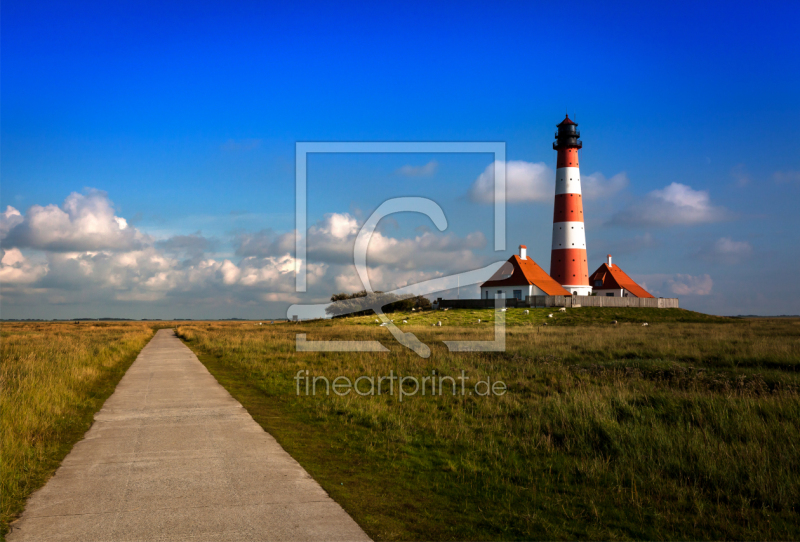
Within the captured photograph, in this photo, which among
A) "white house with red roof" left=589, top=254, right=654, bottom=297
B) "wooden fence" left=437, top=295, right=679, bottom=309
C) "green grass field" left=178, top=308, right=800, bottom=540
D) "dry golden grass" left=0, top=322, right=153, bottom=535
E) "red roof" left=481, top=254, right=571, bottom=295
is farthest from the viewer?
"white house with red roof" left=589, top=254, right=654, bottom=297

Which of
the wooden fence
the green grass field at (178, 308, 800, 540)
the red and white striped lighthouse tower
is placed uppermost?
the red and white striped lighthouse tower

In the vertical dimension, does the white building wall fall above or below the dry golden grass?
above

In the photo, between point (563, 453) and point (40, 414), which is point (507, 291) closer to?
point (563, 453)

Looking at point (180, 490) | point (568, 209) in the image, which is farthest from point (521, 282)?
point (180, 490)

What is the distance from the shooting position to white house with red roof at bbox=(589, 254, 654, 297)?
69875 mm

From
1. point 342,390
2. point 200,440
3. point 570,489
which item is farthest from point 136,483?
point 342,390

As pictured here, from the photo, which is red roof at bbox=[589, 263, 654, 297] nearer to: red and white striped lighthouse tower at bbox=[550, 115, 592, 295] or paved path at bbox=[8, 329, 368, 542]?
red and white striped lighthouse tower at bbox=[550, 115, 592, 295]

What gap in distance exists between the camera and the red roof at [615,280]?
7038cm

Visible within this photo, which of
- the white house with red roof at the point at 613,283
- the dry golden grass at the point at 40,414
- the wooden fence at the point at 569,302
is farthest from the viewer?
the white house with red roof at the point at 613,283

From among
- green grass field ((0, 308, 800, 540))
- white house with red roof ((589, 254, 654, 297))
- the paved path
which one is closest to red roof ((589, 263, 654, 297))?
white house with red roof ((589, 254, 654, 297))

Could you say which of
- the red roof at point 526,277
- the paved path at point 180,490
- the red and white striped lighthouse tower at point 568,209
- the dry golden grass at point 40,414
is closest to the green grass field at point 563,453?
the paved path at point 180,490

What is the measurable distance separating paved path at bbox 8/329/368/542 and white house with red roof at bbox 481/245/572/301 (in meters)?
54.1

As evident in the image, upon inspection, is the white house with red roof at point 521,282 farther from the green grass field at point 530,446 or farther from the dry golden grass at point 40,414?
the dry golden grass at point 40,414

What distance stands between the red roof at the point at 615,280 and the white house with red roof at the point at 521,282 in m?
9.55
